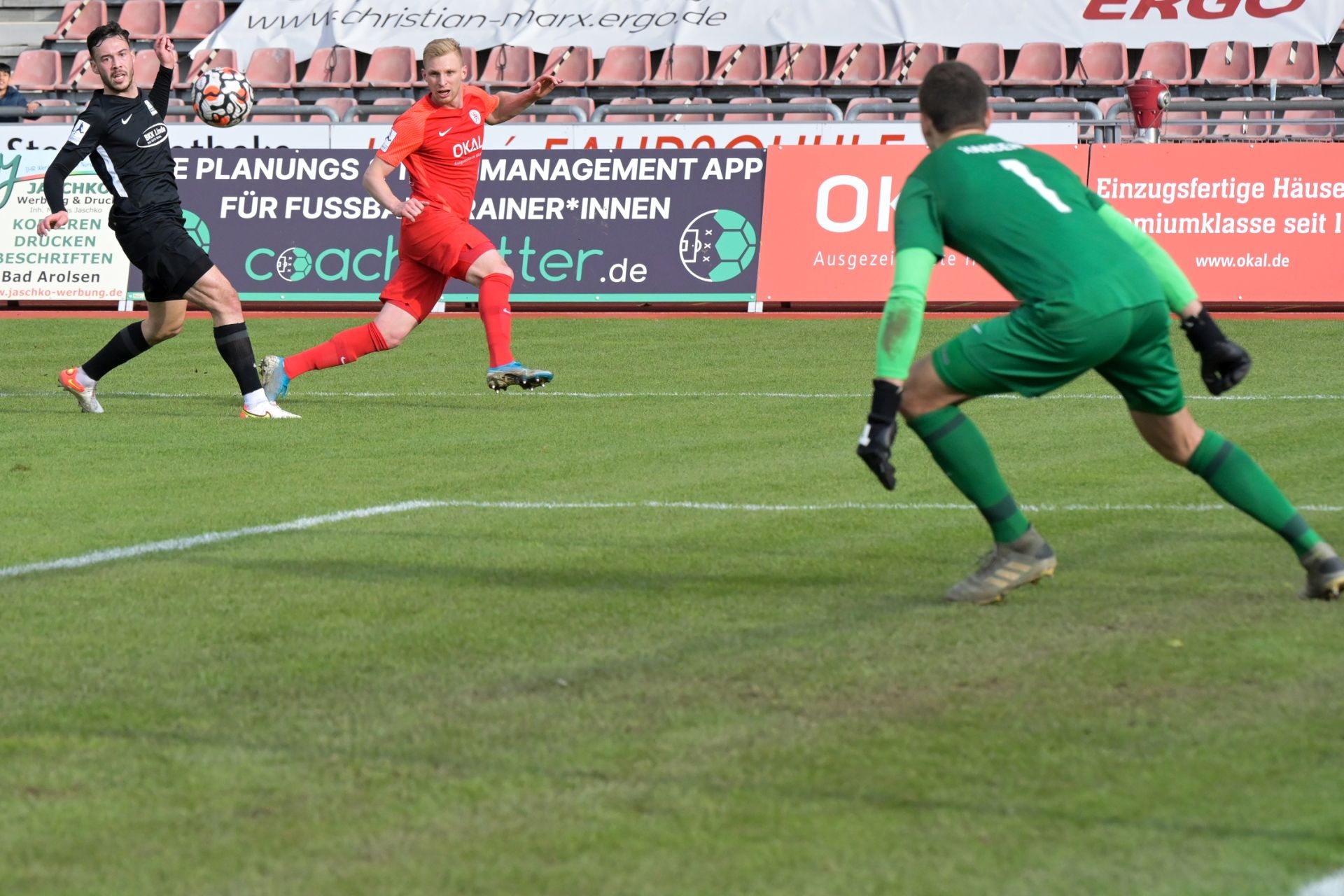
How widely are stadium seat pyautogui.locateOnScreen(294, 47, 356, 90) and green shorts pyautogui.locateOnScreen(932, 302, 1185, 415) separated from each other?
25659mm

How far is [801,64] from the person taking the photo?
94.9ft

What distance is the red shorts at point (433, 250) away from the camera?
1172cm

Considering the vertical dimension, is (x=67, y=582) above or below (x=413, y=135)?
below

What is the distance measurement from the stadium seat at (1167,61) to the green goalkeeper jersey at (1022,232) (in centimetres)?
2314

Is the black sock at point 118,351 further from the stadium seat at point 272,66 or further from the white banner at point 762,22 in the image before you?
the stadium seat at point 272,66

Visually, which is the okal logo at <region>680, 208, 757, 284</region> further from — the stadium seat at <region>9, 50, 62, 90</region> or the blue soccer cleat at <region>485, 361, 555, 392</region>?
the stadium seat at <region>9, 50, 62, 90</region>

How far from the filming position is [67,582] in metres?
6.35

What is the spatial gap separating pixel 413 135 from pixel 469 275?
884 millimetres

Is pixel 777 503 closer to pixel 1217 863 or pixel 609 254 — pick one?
pixel 1217 863

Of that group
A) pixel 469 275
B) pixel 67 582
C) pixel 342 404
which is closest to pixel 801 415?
pixel 469 275

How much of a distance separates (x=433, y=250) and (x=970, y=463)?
21.1ft

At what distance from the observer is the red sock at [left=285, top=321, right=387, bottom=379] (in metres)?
12.0

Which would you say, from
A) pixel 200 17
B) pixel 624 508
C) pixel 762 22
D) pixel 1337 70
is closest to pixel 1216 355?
pixel 624 508

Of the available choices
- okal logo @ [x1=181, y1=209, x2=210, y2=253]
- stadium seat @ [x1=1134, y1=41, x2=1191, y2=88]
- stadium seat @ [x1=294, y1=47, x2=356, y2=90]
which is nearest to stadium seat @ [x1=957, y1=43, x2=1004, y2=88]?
stadium seat @ [x1=1134, y1=41, x2=1191, y2=88]
